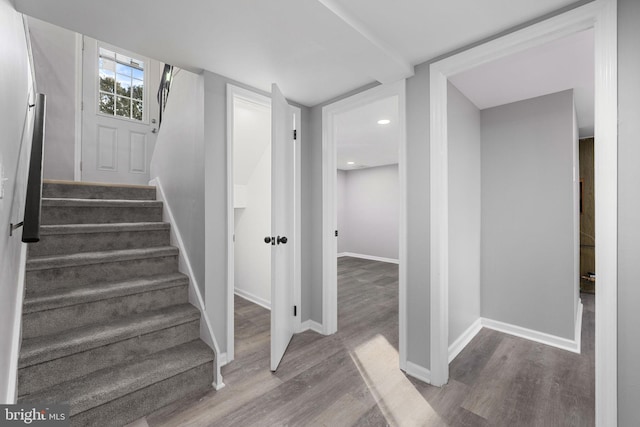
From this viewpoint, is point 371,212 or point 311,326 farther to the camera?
point 371,212

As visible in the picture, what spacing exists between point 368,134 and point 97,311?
3574 mm

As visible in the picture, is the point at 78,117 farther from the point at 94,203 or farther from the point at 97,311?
the point at 97,311

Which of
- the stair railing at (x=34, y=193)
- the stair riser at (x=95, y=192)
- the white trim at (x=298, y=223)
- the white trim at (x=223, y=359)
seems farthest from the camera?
the white trim at (x=298, y=223)

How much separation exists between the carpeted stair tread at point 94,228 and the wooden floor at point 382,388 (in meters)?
1.26

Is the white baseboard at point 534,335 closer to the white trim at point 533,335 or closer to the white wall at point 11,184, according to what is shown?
the white trim at point 533,335

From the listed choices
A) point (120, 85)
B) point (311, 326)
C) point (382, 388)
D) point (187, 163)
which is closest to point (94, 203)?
point (187, 163)

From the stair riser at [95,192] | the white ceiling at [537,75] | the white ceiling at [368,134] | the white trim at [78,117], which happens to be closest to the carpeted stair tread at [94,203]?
the stair riser at [95,192]

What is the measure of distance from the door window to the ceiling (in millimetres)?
2806

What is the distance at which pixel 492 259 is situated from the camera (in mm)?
2895

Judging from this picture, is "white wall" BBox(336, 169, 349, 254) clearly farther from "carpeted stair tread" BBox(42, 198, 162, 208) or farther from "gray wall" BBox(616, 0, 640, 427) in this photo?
"gray wall" BBox(616, 0, 640, 427)

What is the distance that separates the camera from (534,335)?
104 inches

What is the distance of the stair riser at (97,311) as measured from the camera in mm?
1650

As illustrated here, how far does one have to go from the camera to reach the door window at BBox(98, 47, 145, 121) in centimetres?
401

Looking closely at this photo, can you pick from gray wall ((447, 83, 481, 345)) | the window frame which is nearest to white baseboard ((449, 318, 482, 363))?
gray wall ((447, 83, 481, 345))
